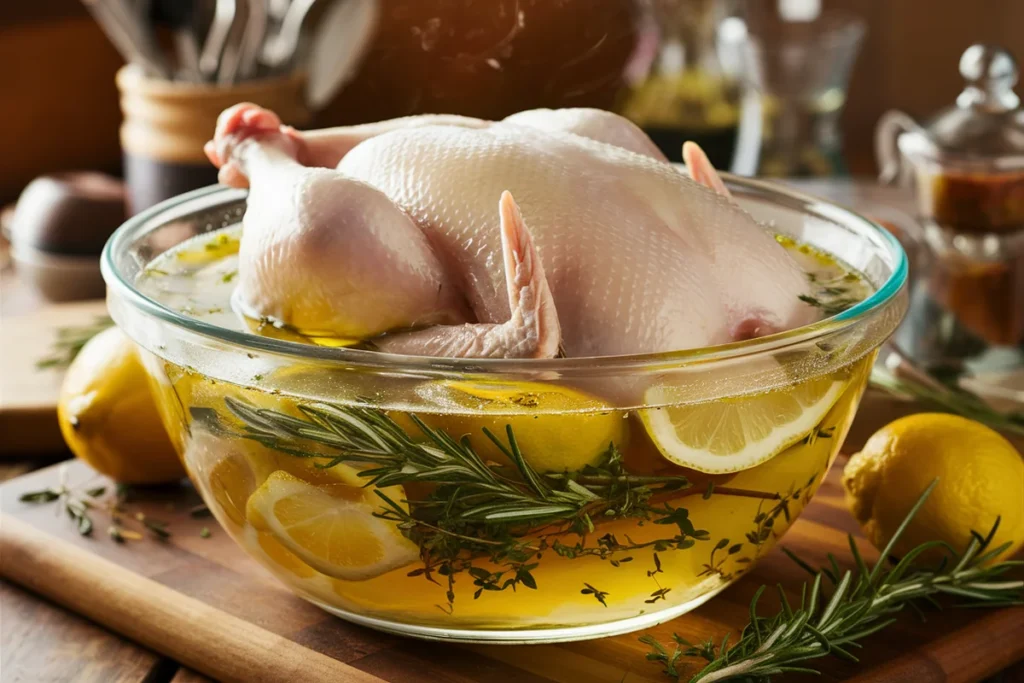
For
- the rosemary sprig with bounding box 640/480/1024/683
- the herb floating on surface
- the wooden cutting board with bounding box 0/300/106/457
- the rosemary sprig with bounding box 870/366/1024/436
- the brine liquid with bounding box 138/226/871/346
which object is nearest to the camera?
the rosemary sprig with bounding box 640/480/1024/683

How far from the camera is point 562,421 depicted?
72cm

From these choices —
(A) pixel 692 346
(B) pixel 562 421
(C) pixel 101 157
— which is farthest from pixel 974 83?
(C) pixel 101 157

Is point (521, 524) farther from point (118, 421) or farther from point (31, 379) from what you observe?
point (31, 379)

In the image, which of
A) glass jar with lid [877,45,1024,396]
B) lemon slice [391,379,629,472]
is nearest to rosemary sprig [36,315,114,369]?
lemon slice [391,379,629,472]

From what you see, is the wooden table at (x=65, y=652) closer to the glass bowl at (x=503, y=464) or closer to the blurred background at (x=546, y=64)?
the glass bowl at (x=503, y=464)

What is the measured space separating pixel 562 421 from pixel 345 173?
0.29 m

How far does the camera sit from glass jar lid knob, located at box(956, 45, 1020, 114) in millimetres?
1698

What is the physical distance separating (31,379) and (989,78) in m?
1.32

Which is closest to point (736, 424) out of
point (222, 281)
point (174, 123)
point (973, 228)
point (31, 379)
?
point (222, 281)

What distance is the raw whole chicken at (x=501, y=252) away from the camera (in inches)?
31.3

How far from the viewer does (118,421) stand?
1.09 metres

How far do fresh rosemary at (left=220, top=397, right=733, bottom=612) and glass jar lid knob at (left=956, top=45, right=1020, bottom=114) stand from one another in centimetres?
118

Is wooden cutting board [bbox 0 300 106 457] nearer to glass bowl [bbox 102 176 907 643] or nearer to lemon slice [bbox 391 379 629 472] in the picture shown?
glass bowl [bbox 102 176 907 643]

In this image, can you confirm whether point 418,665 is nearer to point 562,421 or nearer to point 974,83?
point 562,421
